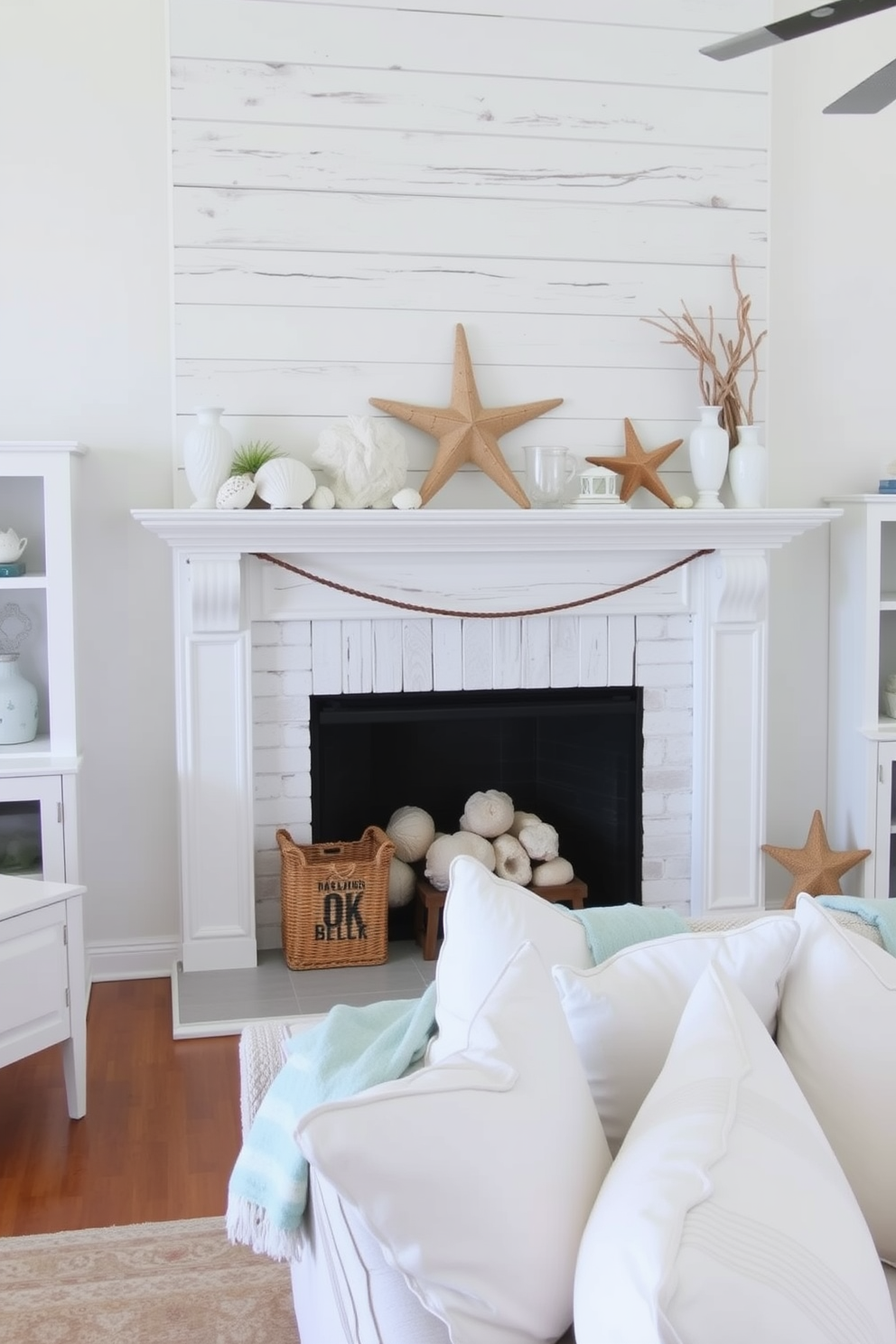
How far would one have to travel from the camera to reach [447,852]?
3814 mm

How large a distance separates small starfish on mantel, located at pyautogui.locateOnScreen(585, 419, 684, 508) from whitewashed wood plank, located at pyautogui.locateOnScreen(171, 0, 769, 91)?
3.31ft

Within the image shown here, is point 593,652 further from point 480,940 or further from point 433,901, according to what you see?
point 480,940

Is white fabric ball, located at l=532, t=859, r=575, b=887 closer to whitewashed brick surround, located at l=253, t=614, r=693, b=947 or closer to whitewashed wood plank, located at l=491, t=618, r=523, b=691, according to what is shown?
whitewashed brick surround, located at l=253, t=614, r=693, b=947

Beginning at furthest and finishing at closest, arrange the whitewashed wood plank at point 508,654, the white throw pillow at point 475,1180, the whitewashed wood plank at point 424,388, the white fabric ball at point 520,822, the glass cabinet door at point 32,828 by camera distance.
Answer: the white fabric ball at point 520,822 < the whitewashed wood plank at point 508,654 < the whitewashed wood plank at point 424,388 < the glass cabinet door at point 32,828 < the white throw pillow at point 475,1180

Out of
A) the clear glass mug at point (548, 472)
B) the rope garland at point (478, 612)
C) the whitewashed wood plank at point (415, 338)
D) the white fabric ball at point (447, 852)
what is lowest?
the white fabric ball at point (447, 852)

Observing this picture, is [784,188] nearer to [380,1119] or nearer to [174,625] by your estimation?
[174,625]

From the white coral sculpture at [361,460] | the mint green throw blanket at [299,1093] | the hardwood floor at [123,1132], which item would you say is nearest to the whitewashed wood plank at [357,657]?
the white coral sculpture at [361,460]

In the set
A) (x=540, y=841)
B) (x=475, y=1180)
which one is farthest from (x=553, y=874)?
(x=475, y=1180)

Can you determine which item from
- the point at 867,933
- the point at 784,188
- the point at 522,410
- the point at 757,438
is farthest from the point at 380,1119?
the point at 784,188

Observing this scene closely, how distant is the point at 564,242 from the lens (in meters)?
3.68

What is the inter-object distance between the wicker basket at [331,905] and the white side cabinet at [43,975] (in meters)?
0.79

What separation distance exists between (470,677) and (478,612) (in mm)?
195

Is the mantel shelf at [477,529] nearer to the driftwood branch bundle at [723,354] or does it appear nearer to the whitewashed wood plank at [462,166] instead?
the driftwood branch bundle at [723,354]

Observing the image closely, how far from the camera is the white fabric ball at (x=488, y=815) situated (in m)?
3.94
